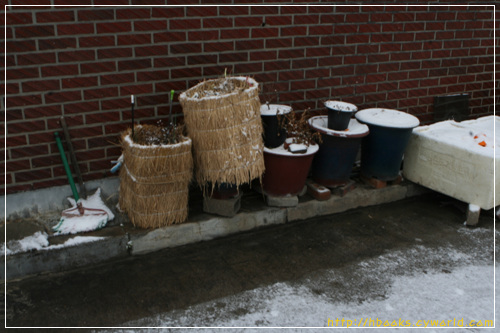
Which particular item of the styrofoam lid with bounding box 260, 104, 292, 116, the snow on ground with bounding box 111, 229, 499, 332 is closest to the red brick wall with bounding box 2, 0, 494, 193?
the styrofoam lid with bounding box 260, 104, 292, 116

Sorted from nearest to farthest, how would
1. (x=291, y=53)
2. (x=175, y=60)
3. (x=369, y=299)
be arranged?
(x=369, y=299) < (x=175, y=60) < (x=291, y=53)

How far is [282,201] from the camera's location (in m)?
5.21

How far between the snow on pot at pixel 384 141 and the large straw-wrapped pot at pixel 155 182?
219 cm

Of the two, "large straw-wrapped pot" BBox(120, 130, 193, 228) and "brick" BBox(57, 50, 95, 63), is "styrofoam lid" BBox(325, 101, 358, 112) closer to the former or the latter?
"large straw-wrapped pot" BBox(120, 130, 193, 228)

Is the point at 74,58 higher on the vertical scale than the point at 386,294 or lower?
higher

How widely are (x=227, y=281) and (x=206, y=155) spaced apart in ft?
3.65

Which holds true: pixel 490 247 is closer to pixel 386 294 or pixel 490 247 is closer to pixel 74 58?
pixel 386 294

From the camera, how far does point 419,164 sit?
5805mm

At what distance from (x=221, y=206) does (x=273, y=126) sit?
3.06 ft

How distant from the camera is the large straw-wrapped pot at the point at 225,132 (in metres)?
4.43

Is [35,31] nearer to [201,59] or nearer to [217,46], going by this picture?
[201,59]

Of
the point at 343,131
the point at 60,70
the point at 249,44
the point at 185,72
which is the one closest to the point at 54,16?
the point at 60,70

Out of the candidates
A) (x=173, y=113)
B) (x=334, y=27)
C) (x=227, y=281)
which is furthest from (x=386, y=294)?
(x=334, y=27)

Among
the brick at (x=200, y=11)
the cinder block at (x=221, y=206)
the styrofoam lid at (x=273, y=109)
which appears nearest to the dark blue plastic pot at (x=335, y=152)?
the styrofoam lid at (x=273, y=109)
